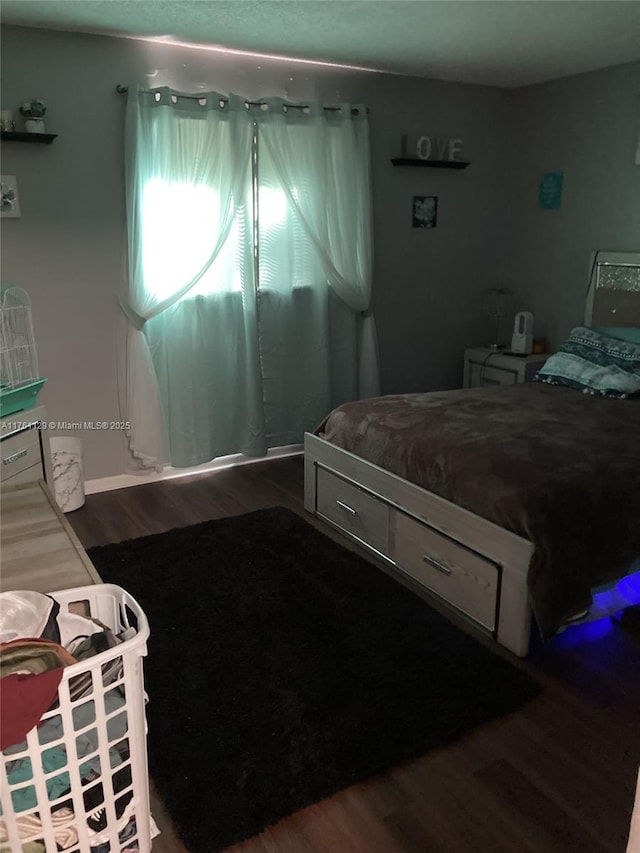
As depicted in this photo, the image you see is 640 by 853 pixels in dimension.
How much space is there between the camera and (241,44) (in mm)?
3758

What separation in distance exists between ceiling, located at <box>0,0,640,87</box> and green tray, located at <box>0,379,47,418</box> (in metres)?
1.68

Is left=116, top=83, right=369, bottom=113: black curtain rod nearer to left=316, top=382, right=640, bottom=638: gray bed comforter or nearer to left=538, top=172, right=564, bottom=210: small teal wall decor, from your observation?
left=538, top=172, right=564, bottom=210: small teal wall decor

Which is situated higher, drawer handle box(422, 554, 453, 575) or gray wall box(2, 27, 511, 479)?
gray wall box(2, 27, 511, 479)

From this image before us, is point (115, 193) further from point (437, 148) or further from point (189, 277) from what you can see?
point (437, 148)

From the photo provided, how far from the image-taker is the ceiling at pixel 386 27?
3.12 m

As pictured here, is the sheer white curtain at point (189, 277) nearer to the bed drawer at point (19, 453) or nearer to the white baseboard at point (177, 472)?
the white baseboard at point (177, 472)

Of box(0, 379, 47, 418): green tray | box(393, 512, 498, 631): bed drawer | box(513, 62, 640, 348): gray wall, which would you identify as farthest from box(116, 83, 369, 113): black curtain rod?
box(393, 512, 498, 631): bed drawer

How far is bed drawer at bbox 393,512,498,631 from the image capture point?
2.56m

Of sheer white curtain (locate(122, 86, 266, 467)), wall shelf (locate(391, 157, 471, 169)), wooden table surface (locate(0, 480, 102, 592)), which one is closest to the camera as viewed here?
wooden table surface (locate(0, 480, 102, 592))

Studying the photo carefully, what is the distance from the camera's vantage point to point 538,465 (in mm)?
2611

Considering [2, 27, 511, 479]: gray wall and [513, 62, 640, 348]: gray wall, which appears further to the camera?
[513, 62, 640, 348]: gray wall

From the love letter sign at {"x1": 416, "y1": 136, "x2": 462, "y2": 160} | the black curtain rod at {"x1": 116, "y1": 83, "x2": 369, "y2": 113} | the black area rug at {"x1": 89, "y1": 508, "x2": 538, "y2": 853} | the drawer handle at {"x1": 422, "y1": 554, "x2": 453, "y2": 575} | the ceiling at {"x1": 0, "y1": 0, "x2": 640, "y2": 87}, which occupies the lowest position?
the black area rug at {"x1": 89, "y1": 508, "x2": 538, "y2": 853}

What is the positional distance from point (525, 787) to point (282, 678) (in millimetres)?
821

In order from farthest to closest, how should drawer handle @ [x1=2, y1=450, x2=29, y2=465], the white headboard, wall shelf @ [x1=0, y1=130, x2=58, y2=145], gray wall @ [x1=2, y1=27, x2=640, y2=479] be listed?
the white headboard
gray wall @ [x1=2, y1=27, x2=640, y2=479]
wall shelf @ [x1=0, y1=130, x2=58, y2=145]
drawer handle @ [x1=2, y1=450, x2=29, y2=465]
